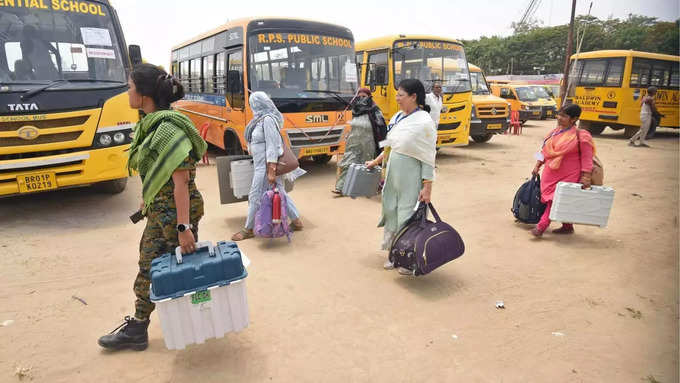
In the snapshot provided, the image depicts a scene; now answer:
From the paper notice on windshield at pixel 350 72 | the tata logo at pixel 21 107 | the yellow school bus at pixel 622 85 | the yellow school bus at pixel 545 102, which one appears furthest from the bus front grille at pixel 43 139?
the yellow school bus at pixel 545 102

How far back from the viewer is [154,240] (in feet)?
8.01

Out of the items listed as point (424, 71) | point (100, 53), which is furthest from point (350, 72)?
point (100, 53)

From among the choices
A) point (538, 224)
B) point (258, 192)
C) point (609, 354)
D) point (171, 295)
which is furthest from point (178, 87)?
point (538, 224)

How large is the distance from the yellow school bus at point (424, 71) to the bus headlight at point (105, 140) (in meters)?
5.31

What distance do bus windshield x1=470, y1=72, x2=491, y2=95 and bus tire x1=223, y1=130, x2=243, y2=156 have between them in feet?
25.8

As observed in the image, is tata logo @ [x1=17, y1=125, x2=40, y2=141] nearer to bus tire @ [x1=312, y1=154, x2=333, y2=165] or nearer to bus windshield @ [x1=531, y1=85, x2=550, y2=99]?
bus tire @ [x1=312, y1=154, x2=333, y2=165]

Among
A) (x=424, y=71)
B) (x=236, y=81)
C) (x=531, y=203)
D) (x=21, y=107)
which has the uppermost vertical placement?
(x=424, y=71)

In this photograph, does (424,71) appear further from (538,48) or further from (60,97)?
(538,48)

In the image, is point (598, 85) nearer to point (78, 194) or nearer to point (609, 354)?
point (609, 354)

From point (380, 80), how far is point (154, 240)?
23.8 feet

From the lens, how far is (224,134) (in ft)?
26.3

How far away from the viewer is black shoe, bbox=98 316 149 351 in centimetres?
257

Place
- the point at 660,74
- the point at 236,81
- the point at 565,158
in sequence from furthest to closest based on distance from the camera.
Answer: the point at 660,74 → the point at 236,81 → the point at 565,158

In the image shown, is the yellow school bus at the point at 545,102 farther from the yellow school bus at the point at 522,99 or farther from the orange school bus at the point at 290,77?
Result: the orange school bus at the point at 290,77
